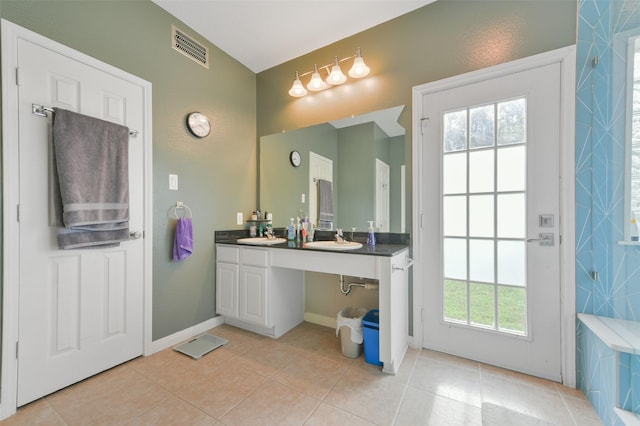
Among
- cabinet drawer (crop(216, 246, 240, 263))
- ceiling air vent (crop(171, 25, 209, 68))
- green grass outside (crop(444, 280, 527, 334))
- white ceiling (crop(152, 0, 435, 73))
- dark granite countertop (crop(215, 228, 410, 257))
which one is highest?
white ceiling (crop(152, 0, 435, 73))

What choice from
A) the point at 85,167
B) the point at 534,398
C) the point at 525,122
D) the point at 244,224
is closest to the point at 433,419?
the point at 534,398

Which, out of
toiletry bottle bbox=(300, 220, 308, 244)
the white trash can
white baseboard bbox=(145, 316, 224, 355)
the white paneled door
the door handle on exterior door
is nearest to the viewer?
the white paneled door

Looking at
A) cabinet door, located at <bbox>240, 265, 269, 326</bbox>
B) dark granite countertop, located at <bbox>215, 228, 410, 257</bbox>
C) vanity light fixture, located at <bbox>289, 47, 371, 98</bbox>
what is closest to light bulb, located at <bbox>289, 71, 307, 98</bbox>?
vanity light fixture, located at <bbox>289, 47, 371, 98</bbox>

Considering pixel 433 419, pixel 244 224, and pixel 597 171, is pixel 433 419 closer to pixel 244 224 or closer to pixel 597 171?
pixel 597 171

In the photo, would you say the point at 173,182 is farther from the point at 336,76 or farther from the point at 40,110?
the point at 336,76

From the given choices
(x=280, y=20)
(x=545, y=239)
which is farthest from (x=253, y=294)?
(x=280, y=20)

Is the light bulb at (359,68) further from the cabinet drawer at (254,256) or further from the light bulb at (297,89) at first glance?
the cabinet drawer at (254,256)

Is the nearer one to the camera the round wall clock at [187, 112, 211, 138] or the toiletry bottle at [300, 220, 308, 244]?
the round wall clock at [187, 112, 211, 138]

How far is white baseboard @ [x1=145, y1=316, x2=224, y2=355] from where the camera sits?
2006 mm

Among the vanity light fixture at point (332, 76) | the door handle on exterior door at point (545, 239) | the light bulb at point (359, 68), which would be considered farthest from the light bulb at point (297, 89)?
the door handle on exterior door at point (545, 239)

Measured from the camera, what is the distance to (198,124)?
90.4 inches

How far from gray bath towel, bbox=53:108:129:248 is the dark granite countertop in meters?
0.89

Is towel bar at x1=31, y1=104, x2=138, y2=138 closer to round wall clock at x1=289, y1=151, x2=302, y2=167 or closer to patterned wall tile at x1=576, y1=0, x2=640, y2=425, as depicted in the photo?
round wall clock at x1=289, y1=151, x2=302, y2=167

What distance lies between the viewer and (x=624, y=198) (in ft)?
4.39
